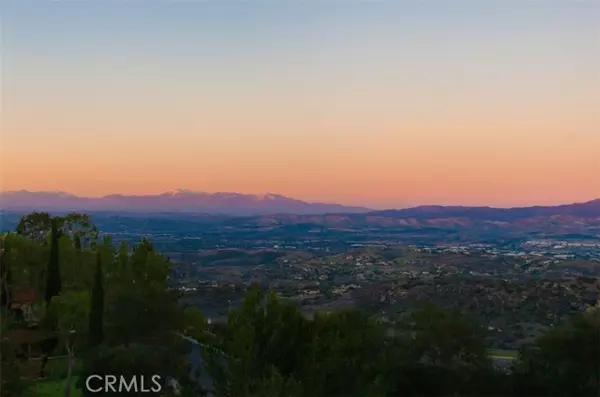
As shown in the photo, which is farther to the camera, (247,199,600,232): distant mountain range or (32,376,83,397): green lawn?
(247,199,600,232): distant mountain range

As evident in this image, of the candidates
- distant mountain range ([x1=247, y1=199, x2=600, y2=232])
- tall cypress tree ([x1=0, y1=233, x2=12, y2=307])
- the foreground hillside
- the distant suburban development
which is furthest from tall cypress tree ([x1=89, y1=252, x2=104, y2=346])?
distant mountain range ([x1=247, y1=199, x2=600, y2=232])

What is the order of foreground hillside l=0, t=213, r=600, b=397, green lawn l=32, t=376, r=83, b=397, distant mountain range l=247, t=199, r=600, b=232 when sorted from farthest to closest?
distant mountain range l=247, t=199, r=600, b=232, green lawn l=32, t=376, r=83, b=397, foreground hillside l=0, t=213, r=600, b=397

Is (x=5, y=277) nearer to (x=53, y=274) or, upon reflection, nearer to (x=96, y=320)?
(x=53, y=274)

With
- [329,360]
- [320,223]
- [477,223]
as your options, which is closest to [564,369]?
[329,360]

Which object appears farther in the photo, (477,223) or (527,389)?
(477,223)

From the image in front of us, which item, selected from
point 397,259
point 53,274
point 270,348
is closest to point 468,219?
point 397,259

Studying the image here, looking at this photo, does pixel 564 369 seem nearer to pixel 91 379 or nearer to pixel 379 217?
pixel 91 379

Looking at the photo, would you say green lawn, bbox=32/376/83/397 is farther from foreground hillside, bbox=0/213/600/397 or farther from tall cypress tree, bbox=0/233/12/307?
tall cypress tree, bbox=0/233/12/307

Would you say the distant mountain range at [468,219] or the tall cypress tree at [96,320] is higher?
the distant mountain range at [468,219]

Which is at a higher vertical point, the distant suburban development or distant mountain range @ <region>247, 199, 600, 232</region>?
distant mountain range @ <region>247, 199, 600, 232</region>

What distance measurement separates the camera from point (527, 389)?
36.6 ft

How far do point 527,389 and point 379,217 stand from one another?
39641 millimetres

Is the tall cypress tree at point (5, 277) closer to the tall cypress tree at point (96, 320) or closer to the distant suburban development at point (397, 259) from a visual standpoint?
the tall cypress tree at point (96, 320)

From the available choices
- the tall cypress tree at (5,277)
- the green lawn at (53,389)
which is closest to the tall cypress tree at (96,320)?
the green lawn at (53,389)
